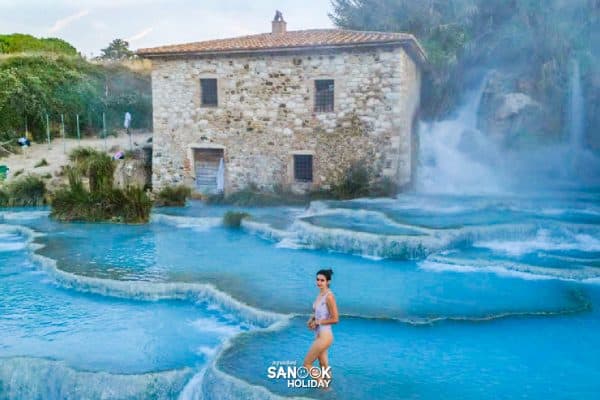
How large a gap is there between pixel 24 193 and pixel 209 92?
665 centimetres

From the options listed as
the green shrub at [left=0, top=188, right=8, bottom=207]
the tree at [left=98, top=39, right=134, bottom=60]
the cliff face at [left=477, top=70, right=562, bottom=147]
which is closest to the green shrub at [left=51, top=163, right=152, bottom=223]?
the green shrub at [left=0, top=188, right=8, bottom=207]

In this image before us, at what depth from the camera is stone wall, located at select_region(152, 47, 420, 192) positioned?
56.9 ft

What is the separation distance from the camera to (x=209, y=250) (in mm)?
12414

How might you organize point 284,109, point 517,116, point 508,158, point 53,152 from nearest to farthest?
point 284,109, point 517,116, point 508,158, point 53,152

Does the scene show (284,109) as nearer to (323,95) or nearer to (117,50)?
(323,95)

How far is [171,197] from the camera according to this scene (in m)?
18.3

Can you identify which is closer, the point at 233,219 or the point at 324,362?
the point at 324,362

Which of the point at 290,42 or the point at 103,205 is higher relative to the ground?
the point at 290,42

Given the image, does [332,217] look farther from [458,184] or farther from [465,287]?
[458,184]

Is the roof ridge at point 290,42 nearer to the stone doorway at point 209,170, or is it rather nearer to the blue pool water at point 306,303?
the stone doorway at point 209,170

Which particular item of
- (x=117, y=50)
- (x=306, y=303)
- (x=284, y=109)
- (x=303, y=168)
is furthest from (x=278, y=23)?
(x=117, y=50)

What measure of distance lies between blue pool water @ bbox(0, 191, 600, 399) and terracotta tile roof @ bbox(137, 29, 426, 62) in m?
4.90

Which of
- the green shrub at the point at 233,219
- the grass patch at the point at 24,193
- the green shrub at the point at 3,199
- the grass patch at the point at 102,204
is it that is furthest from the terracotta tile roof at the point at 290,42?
the green shrub at the point at 3,199

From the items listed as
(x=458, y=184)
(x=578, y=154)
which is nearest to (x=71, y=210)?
(x=458, y=184)
